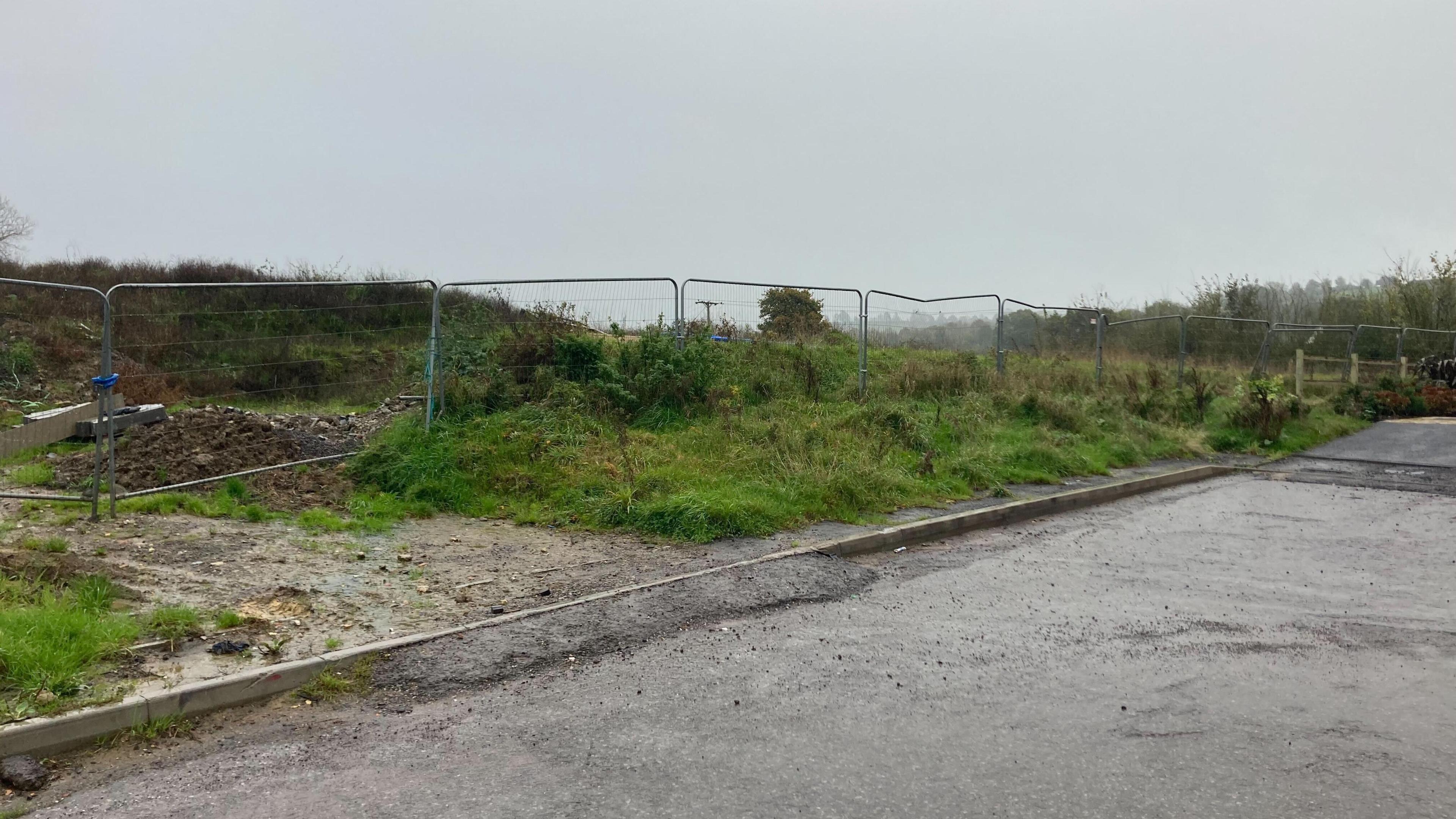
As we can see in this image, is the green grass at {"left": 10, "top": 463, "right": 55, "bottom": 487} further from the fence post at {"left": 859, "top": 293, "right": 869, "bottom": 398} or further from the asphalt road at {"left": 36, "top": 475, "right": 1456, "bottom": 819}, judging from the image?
the fence post at {"left": 859, "top": 293, "right": 869, "bottom": 398}

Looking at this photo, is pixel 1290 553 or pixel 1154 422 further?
pixel 1154 422

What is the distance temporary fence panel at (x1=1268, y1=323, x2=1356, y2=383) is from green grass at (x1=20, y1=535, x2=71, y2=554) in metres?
25.9

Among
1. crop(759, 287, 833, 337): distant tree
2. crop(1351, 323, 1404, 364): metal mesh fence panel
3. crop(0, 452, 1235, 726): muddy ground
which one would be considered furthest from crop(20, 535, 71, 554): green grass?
crop(1351, 323, 1404, 364): metal mesh fence panel

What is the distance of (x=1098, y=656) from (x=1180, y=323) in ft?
61.1

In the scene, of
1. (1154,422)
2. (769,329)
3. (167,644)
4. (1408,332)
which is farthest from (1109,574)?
(1408,332)

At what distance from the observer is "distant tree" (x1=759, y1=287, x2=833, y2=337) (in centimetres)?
1588

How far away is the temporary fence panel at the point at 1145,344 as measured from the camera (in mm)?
21812

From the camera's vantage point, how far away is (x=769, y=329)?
15852 millimetres

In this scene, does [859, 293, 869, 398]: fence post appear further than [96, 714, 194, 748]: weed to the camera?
Yes

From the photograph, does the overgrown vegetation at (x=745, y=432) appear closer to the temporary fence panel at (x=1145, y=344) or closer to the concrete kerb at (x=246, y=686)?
the concrete kerb at (x=246, y=686)

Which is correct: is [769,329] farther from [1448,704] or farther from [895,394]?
[1448,704]

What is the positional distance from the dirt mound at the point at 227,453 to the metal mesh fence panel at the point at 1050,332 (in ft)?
42.5

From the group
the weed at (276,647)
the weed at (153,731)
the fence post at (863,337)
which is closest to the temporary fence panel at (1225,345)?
the fence post at (863,337)

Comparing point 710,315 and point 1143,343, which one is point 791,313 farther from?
point 1143,343
